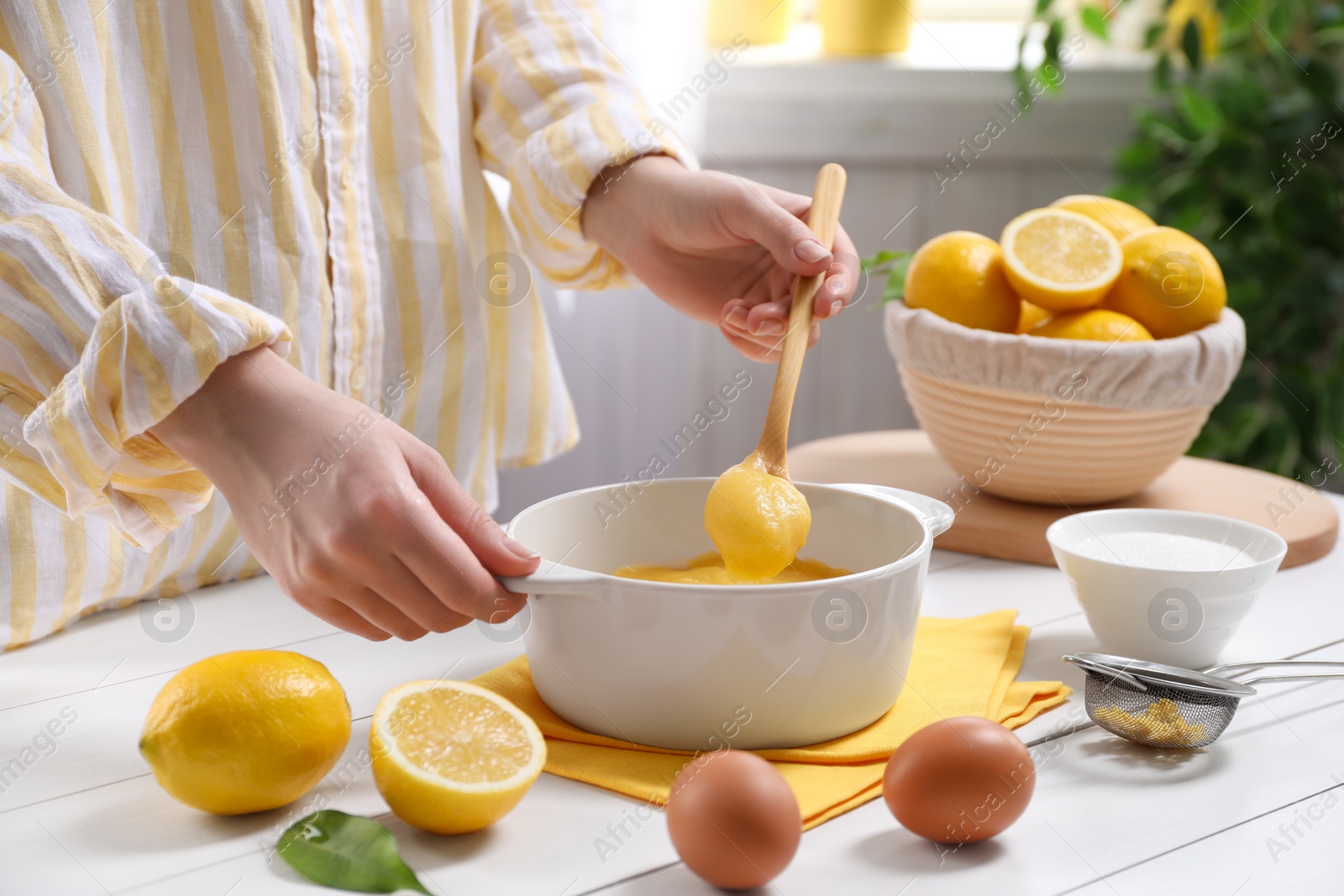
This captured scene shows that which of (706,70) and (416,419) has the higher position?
(706,70)

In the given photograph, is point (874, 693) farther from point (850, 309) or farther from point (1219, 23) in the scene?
point (1219, 23)

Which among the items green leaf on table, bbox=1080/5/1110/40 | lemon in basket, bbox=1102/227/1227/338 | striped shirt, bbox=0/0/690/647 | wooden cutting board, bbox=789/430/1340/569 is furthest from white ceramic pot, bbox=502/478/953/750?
green leaf on table, bbox=1080/5/1110/40

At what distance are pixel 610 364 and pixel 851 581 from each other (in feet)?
4.67

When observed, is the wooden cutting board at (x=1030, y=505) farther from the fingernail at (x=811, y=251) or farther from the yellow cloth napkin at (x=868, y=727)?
the fingernail at (x=811, y=251)

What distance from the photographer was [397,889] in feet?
1.77

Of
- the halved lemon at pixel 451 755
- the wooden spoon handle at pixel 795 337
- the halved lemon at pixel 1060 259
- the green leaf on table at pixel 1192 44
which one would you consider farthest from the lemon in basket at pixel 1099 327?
the green leaf on table at pixel 1192 44

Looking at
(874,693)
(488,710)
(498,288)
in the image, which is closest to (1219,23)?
(498,288)

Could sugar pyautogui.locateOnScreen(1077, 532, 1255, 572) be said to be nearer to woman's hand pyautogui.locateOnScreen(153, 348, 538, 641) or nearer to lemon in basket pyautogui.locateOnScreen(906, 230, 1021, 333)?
lemon in basket pyautogui.locateOnScreen(906, 230, 1021, 333)

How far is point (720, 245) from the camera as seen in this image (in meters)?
1.00

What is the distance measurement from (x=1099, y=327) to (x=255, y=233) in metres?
0.73

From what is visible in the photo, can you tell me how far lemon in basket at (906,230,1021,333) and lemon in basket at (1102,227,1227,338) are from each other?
11 centimetres

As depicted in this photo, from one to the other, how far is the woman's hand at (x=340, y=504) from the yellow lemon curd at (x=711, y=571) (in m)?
0.21

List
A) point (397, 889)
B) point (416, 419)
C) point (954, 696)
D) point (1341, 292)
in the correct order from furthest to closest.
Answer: point (1341, 292) < point (416, 419) < point (954, 696) < point (397, 889)


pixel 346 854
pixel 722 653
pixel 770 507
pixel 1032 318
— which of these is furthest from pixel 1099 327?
pixel 346 854
